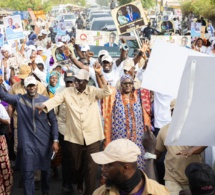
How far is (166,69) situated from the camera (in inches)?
135

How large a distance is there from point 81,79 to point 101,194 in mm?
2567

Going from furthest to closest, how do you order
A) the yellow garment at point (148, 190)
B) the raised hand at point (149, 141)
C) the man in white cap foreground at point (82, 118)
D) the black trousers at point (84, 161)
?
the black trousers at point (84, 161)
the man in white cap foreground at point (82, 118)
the raised hand at point (149, 141)
the yellow garment at point (148, 190)

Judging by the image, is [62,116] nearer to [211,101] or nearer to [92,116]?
[92,116]

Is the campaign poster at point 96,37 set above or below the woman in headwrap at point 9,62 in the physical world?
above

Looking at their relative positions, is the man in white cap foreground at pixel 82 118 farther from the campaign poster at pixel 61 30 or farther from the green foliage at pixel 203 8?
the green foliage at pixel 203 8

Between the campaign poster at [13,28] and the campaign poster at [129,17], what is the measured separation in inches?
132

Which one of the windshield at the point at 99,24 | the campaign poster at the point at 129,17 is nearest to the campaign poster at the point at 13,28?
the campaign poster at the point at 129,17

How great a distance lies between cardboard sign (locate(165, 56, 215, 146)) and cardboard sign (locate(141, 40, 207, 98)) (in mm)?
630

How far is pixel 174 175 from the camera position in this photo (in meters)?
4.16

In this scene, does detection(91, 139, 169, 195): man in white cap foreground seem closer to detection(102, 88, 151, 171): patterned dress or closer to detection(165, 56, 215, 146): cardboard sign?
detection(165, 56, 215, 146): cardboard sign

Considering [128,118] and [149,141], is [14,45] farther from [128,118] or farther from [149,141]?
[149,141]

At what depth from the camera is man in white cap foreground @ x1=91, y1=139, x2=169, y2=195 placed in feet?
9.22

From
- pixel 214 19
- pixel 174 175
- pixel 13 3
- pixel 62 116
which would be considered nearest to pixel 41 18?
pixel 214 19

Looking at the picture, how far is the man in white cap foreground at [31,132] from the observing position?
521 centimetres
